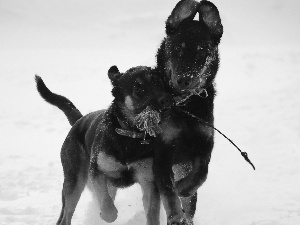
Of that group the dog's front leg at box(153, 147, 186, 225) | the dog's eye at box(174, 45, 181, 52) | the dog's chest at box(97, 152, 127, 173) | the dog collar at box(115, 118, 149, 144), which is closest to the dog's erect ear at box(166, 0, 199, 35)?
the dog's eye at box(174, 45, 181, 52)

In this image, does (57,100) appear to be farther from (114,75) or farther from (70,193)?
(114,75)

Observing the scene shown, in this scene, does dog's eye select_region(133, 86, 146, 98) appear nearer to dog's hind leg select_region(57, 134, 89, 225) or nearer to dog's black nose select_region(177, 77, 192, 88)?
dog's black nose select_region(177, 77, 192, 88)

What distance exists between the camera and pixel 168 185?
376 centimetres

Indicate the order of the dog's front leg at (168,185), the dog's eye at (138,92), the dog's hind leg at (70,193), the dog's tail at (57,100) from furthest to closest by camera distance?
1. the dog's tail at (57,100)
2. the dog's hind leg at (70,193)
3. the dog's eye at (138,92)
4. the dog's front leg at (168,185)

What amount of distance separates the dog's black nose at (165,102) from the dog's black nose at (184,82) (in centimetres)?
15

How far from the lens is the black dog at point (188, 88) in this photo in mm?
3762

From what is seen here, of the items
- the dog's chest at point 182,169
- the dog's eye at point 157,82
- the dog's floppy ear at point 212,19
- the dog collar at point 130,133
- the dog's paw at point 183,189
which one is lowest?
the dog's paw at point 183,189

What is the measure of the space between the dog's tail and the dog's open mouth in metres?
1.79

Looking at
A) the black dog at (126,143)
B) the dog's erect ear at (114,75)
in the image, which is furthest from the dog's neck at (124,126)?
the dog's erect ear at (114,75)

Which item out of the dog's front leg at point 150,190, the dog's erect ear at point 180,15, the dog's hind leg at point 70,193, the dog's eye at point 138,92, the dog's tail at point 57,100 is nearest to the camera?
the dog's eye at point 138,92

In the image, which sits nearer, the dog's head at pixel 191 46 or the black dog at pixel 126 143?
the dog's head at pixel 191 46

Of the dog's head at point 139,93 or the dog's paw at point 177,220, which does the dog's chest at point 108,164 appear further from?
the dog's paw at point 177,220

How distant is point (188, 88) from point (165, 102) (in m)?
0.25

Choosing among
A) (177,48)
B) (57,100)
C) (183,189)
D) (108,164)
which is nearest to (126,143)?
(108,164)
